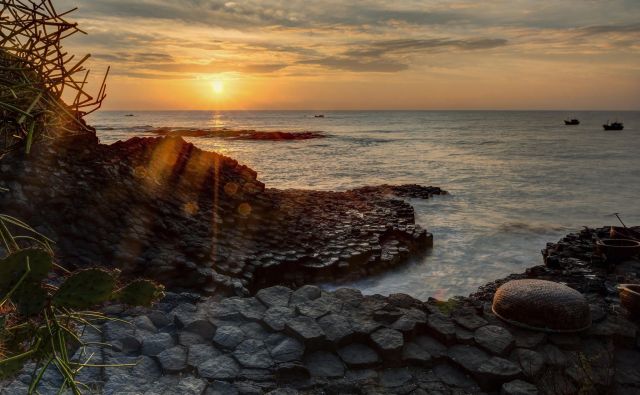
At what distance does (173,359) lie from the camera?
230 inches

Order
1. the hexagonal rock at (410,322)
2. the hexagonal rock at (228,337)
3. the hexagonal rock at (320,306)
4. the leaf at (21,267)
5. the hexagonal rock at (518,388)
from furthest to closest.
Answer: the hexagonal rock at (320,306), the hexagonal rock at (410,322), the hexagonal rock at (228,337), the hexagonal rock at (518,388), the leaf at (21,267)

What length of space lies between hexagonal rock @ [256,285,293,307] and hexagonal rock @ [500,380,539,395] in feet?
10.7

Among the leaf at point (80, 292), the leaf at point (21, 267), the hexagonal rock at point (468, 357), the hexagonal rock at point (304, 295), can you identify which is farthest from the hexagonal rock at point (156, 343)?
the leaf at point (21, 267)

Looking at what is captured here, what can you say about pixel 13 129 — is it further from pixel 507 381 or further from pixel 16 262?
pixel 507 381

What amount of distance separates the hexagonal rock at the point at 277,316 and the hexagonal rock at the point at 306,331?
0.43 ft

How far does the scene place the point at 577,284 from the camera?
10.4 metres

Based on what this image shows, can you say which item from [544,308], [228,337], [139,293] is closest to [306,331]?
[228,337]

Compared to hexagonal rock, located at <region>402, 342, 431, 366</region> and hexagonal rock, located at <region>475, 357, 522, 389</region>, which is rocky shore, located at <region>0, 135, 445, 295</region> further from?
hexagonal rock, located at <region>475, 357, 522, 389</region>

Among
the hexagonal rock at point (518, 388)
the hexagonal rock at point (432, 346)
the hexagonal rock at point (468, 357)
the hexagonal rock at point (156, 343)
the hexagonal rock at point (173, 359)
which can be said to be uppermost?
the hexagonal rock at point (156, 343)

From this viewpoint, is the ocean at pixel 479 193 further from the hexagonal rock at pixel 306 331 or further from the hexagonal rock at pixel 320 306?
the hexagonal rock at pixel 306 331

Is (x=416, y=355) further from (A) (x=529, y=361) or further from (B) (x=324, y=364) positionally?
(A) (x=529, y=361)

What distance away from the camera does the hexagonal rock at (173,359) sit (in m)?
5.69

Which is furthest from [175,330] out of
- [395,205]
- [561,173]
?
[561,173]

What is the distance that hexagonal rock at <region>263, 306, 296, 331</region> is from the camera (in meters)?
6.68
